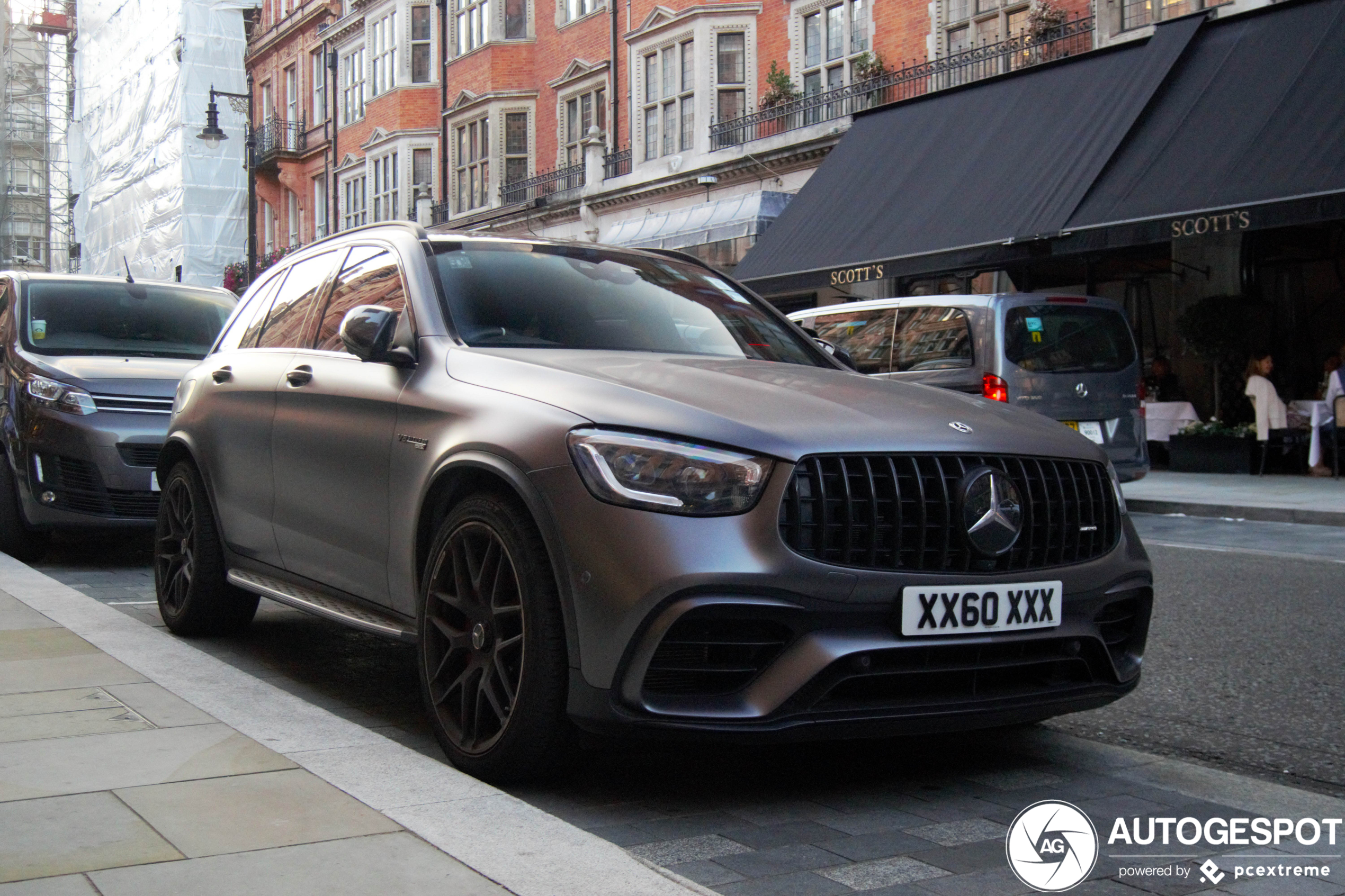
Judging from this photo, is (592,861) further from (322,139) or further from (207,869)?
(322,139)

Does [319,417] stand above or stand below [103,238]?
below

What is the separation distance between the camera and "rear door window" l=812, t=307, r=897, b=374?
42.8ft

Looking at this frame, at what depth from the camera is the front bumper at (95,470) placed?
27.5ft

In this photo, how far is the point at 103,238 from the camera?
53594 millimetres

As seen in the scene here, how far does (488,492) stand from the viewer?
3979mm

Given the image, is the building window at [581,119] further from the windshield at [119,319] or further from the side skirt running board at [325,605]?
the side skirt running board at [325,605]

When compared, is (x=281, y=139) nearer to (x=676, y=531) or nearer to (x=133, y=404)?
(x=133, y=404)

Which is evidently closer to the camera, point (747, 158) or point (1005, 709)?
point (1005, 709)

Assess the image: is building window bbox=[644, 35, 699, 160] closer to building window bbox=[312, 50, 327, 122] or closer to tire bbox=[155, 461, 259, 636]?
building window bbox=[312, 50, 327, 122]

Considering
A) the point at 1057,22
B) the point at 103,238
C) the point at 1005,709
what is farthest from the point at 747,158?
the point at 103,238

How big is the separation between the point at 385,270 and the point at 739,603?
2.30 meters

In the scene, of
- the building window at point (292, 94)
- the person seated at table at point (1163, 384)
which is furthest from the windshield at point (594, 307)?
the building window at point (292, 94)

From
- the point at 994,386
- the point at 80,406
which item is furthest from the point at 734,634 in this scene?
the point at 994,386

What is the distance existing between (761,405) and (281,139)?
151ft
